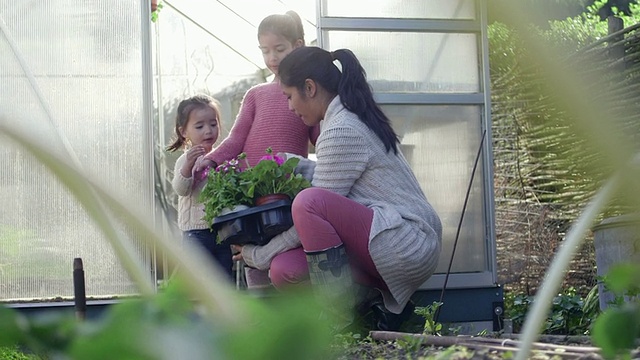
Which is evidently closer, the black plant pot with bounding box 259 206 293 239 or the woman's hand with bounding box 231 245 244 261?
the black plant pot with bounding box 259 206 293 239

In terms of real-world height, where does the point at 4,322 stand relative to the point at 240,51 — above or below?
below

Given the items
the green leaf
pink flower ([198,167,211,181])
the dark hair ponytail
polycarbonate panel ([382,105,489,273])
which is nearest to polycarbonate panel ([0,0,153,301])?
pink flower ([198,167,211,181])

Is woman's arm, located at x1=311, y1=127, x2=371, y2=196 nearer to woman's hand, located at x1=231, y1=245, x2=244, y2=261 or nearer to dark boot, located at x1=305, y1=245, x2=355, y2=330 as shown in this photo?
dark boot, located at x1=305, y1=245, x2=355, y2=330

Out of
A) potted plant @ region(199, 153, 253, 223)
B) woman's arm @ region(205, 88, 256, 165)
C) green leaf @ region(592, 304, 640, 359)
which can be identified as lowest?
green leaf @ region(592, 304, 640, 359)

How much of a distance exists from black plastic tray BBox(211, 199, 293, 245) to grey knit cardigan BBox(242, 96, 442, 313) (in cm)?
5

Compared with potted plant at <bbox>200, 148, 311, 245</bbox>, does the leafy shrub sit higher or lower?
lower

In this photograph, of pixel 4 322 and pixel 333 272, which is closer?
pixel 4 322

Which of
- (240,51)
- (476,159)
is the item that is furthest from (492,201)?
(240,51)

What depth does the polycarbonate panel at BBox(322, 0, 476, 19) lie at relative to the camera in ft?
13.9

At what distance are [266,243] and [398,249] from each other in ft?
1.46

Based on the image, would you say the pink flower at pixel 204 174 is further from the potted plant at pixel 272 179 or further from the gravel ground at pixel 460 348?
the gravel ground at pixel 460 348

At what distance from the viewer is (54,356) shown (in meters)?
0.32

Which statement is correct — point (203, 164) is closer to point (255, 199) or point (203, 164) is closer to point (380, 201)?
point (255, 199)

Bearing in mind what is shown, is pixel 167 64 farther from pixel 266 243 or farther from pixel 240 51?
Answer: pixel 266 243
